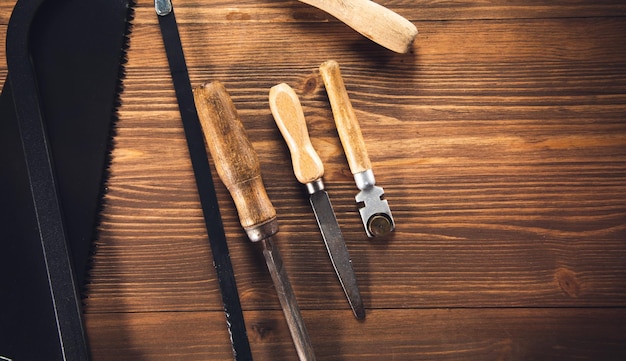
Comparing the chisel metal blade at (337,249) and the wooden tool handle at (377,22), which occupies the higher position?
the wooden tool handle at (377,22)

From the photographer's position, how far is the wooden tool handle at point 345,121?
3.68 ft

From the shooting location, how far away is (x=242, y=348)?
114cm

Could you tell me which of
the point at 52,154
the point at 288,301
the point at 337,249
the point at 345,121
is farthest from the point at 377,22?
the point at 52,154

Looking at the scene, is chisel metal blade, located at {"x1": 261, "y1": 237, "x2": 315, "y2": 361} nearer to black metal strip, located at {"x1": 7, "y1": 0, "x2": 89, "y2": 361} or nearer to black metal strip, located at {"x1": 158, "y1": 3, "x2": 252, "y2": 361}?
black metal strip, located at {"x1": 158, "y1": 3, "x2": 252, "y2": 361}

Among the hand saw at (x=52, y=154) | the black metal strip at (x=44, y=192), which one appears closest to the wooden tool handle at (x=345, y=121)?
the hand saw at (x=52, y=154)

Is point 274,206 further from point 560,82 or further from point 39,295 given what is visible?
point 560,82

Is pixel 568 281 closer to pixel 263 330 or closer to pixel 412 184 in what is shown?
pixel 412 184

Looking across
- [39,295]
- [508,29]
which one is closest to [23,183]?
[39,295]

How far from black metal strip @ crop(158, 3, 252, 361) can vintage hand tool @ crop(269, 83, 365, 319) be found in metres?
0.16

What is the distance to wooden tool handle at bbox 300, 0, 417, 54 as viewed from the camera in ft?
3.63

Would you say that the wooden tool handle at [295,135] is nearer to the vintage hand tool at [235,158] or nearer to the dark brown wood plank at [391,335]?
the vintage hand tool at [235,158]

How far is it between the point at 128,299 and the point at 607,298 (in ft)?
2.98

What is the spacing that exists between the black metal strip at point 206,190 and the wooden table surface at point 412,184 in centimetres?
2

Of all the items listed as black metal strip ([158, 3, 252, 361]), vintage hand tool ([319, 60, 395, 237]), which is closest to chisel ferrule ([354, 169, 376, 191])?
vintage hand tool ([319, 60, 395, 237])
